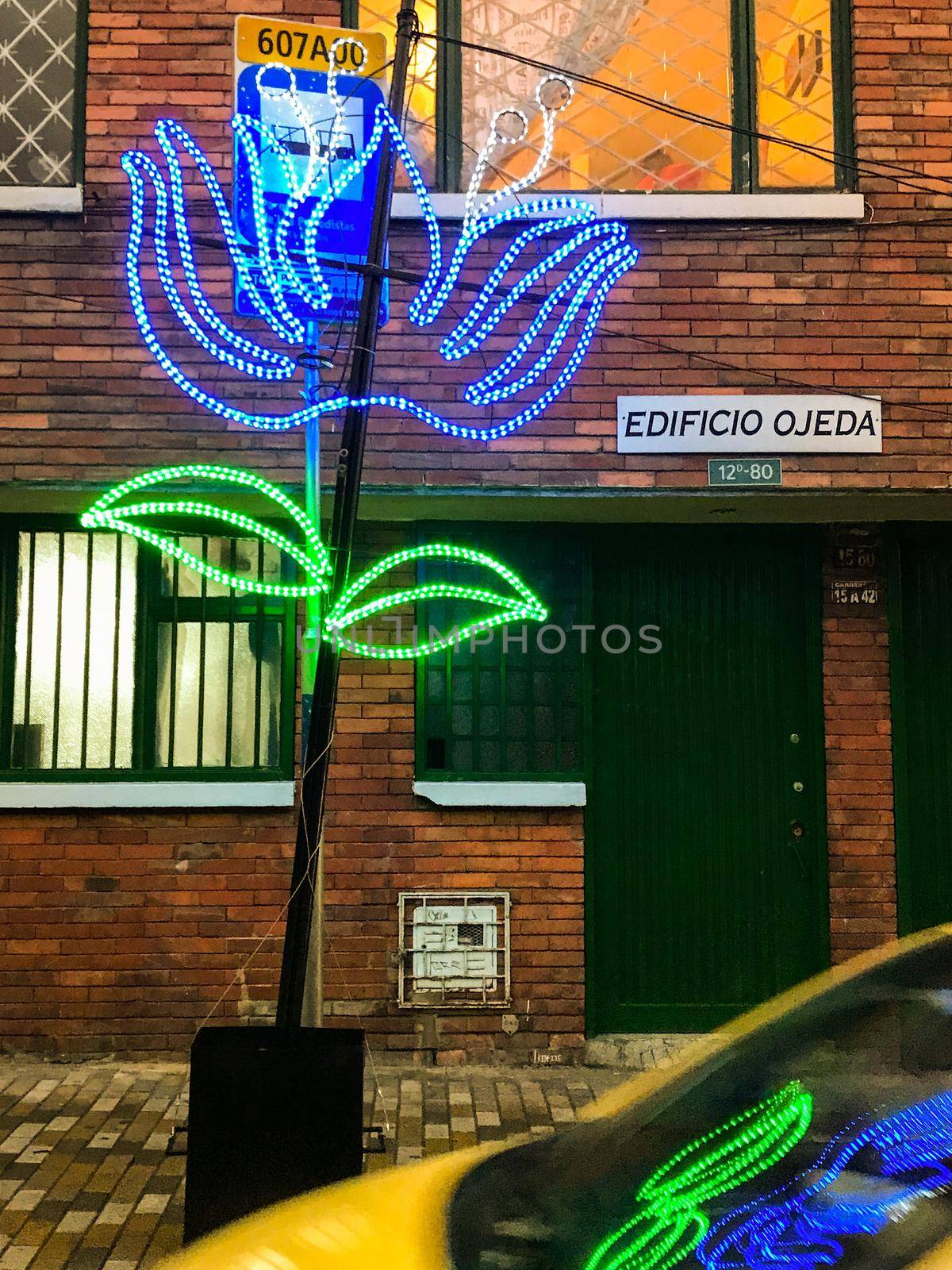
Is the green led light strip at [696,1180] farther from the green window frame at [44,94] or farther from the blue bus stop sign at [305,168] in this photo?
the green window frame at [44,94]

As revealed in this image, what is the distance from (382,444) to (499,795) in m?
2.04

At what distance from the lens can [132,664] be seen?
21.4 ft

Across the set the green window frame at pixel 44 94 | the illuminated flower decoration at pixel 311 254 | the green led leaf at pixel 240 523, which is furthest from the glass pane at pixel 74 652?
the green window frame at pixel 44 94

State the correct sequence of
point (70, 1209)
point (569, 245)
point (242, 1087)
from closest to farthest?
point (242, 1087) < point (70, 1209) < point (569, 245)

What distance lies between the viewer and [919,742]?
6625 mm

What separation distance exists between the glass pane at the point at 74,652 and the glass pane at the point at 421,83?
2782 mm

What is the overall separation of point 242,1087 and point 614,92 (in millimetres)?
5509

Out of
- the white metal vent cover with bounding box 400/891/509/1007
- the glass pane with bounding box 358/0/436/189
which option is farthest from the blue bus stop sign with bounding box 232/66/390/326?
the white metal vent cover with bounding box 400/891/509/1007

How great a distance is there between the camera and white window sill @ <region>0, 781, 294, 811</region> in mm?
6305

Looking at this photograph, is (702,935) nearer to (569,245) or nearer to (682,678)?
(682,678)

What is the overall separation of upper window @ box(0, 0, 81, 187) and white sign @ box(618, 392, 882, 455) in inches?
137

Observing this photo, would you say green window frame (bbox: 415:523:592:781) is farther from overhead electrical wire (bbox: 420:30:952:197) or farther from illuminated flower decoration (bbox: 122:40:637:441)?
overhead electrical wire (bbox: 420:30:952:197)

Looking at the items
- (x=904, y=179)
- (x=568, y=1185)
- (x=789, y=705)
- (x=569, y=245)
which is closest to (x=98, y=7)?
(x=569, y=245)

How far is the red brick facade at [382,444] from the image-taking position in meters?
6.25
